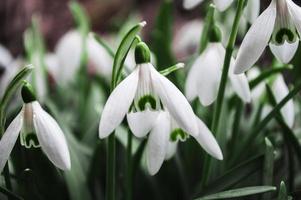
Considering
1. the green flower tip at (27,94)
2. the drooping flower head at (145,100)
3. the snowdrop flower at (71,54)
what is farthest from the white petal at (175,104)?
the snowdrop flower at (71,54)

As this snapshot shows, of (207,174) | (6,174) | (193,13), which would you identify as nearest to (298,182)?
(207,174)

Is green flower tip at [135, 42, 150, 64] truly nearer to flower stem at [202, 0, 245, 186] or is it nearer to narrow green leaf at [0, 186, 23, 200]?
flower stem at [202, 0, 245, 186]

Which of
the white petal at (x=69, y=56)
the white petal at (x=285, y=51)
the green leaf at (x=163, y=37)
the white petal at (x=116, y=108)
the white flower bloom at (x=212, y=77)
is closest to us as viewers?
the white petal at (x=116, y=108)

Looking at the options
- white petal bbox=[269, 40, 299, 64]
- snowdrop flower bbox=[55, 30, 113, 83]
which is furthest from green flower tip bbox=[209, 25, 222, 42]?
snowdrop flower bbox=[55, 30, 113, 83]

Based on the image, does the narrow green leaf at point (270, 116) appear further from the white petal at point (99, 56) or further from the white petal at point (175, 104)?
the white petal at point (99, 56)

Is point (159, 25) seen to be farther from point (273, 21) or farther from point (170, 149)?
point (273, 21)

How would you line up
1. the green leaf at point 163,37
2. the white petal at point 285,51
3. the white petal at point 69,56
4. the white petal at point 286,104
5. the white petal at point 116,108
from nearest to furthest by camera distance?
the white petal at point 116,108, the white petal at point 285,51, the white petal at point 286,104, the green leaf at point 163,37, the white petal at point 69,56

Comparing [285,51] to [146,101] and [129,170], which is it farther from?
[129,170]

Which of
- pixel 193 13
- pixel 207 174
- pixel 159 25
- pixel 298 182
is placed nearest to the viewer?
pixel 207 174
